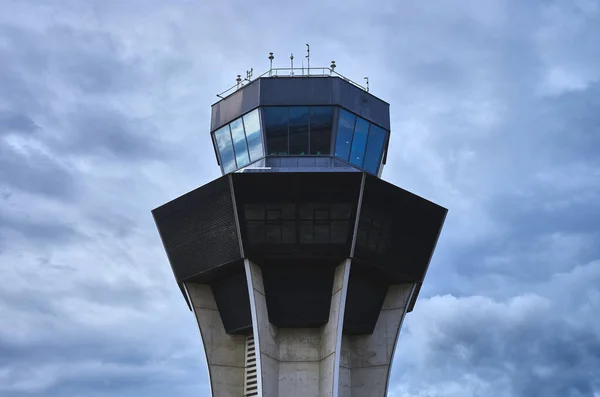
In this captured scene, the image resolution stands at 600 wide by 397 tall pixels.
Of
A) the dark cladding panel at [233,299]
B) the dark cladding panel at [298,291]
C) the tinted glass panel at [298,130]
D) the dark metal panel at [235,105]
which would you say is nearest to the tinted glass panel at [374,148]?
the tinted glass panel at [298,130]

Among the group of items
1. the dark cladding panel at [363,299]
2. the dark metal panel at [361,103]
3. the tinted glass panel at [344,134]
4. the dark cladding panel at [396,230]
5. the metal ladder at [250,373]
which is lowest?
the metal ladder at [250,373]

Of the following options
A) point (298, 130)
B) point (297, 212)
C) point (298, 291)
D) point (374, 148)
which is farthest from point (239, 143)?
point (298, 291)

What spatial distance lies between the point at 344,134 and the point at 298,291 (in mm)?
7928

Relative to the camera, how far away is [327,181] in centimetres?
4012

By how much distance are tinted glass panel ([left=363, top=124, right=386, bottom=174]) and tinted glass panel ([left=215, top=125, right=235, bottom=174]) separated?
6.69m

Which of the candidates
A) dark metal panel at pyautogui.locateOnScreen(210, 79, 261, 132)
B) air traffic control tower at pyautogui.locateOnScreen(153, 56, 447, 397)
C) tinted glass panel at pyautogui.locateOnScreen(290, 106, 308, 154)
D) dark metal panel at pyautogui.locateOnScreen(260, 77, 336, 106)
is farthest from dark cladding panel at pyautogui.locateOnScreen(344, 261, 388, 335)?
dark metal panel at pyautogui.locateOnScreen(210, 79, 261, 132)

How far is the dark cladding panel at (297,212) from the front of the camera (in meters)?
40.2

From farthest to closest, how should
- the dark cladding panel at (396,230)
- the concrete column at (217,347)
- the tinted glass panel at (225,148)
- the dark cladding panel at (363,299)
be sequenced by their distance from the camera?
1. the tinted glass panel at (225,148)
2. the concrete column at (217,347)
3. the dark cladding panel at (363,299)
4. the dark cladding panel at (396,230)

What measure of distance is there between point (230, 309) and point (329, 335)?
17.5ft

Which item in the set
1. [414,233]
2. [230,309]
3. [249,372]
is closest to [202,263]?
[230,309]

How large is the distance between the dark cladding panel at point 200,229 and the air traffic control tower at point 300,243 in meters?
0.06

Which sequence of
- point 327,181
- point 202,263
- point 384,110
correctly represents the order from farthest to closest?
point 384,110 < point 202,263 < point 327,181

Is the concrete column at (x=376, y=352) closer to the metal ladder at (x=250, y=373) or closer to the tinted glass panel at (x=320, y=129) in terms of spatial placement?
the metal ladder at (x=250, y=373)

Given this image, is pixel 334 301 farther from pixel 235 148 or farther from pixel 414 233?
pixel 235 148
